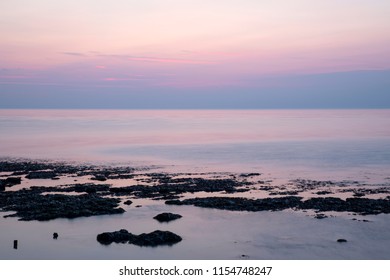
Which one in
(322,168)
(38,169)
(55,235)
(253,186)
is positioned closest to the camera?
(55,235)

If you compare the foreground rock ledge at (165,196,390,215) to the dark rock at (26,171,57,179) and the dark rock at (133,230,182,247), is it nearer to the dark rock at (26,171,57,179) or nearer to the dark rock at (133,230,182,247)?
the dark rock at (133,230,182,247)

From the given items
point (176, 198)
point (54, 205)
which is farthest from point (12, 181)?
point (176, 198)

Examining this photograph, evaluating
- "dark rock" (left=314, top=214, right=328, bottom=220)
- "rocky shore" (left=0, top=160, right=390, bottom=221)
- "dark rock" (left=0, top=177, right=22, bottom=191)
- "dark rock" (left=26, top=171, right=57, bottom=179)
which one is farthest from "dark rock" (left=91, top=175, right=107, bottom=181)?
"dark rock" (left=314, top=214, right=328, bottom=220)

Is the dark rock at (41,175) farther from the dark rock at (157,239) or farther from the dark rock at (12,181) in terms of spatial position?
the dark rock at (157,239)

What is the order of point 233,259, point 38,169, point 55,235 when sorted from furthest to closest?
point 38,169 < point 55,235 < point 233,259

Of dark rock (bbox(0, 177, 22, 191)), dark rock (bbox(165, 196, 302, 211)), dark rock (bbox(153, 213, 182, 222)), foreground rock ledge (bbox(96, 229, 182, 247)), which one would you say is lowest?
foreground rock ledge (bbox(96, 229, 182, 247))

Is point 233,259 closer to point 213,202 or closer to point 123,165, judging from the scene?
point 213,202

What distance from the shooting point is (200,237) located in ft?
99.3

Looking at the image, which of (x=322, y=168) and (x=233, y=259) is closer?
(x=233, y=259)

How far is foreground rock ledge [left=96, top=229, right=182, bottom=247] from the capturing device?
2819 centimetres

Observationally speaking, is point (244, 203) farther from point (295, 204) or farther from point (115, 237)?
point (115, 237)

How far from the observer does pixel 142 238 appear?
28.5 metres

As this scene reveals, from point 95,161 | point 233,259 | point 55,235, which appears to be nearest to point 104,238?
point 55,235

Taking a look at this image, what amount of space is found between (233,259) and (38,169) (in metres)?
39.0
